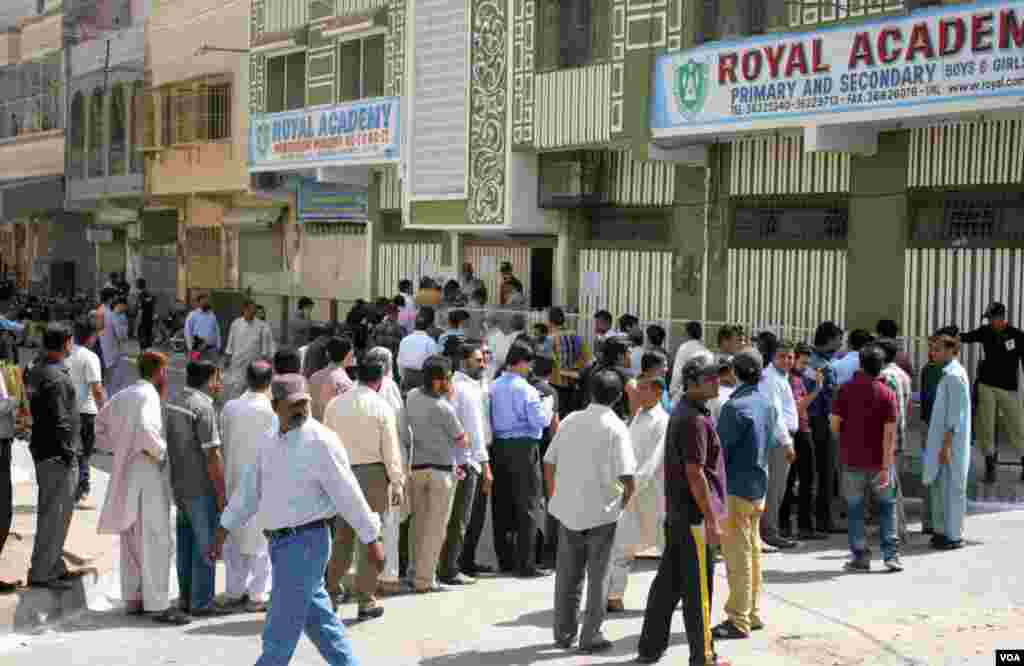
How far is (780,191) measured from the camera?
18484 mm

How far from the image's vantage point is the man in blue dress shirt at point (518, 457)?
10.6 m

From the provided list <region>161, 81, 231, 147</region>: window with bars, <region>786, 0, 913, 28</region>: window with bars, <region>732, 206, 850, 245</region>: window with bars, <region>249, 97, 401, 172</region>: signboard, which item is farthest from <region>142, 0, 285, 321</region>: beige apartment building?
<region>786, 0, 913, 28</region>: window with bars

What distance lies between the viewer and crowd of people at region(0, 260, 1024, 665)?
7586mm

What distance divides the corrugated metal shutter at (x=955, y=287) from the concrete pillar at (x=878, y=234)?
0.69 feet

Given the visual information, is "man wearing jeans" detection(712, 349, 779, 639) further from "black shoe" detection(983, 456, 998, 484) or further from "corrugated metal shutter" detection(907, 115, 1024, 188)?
"corrugated metal shutter" detection(907, 115, 1024, 188)

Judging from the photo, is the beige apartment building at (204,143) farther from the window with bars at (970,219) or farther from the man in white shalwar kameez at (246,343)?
the window with bars at (970,219)

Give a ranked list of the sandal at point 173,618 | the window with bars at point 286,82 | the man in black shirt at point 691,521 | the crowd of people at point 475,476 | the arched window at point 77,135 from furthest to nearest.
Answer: the arched window at point 77,135
the window with bars at point 286,82
the sandal at point 173,618
the man in black shirt at point 691,521
the crowd of people at point 475,476

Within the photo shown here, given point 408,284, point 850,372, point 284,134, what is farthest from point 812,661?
point 284,134

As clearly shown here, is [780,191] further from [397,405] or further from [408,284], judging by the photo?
[397,405]

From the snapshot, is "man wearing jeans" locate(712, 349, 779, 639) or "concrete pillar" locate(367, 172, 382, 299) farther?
"concrete pillar" locate(367, 172, 382, 299)

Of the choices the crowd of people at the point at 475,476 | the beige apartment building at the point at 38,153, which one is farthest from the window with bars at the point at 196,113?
the crowd of people at the point at 475,476

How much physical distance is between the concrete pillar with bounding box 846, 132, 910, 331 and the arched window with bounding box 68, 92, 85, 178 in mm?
25243

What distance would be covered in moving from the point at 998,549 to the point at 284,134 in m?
18.9

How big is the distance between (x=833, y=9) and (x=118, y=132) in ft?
76.8
